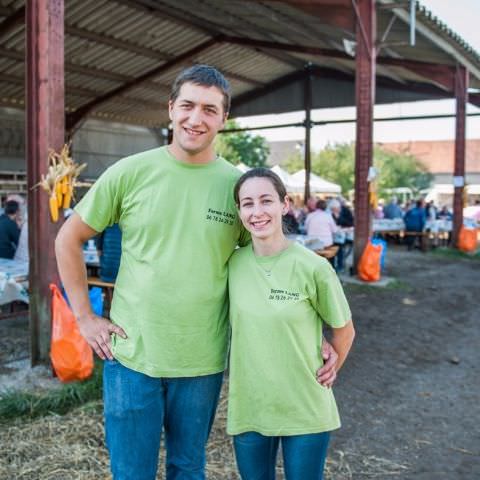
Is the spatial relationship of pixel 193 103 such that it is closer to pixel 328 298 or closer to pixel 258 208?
pixel 258 208

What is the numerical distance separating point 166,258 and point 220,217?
24cm

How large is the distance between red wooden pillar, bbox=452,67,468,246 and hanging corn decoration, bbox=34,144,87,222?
42.3ft

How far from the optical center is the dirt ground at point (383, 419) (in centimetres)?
332

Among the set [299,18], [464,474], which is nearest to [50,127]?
[464,474]

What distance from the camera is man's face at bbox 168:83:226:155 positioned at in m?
1.90

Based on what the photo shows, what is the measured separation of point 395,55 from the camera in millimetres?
14922

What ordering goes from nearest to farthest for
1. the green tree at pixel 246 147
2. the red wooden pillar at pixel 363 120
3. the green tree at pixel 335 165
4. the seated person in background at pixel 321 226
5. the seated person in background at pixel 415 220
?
the red wooden pillar at pixel 363 120
the seated person in background at pixel 321 226
the seated person in background at pixel 415 220
the green tree at pixel 246 147
the green tree at pixel 335 165

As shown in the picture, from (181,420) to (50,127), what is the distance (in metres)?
3.34

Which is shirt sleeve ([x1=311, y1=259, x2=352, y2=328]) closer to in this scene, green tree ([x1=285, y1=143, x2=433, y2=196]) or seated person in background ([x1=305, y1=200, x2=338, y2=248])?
seated person in background ([x1=305, y1=200, x2=338, y2=248])

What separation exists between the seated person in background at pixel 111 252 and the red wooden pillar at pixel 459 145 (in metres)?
11.8

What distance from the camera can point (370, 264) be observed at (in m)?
10.1

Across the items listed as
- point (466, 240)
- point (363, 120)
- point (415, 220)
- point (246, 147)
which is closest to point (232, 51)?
point (415, 220)

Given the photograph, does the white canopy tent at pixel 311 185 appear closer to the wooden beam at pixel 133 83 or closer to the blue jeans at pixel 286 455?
the wooden beam at pixel 133 83

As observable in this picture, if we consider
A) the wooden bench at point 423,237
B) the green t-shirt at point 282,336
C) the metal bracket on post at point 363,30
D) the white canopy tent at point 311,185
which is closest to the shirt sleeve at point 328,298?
the green t-shirt at point 282,336
